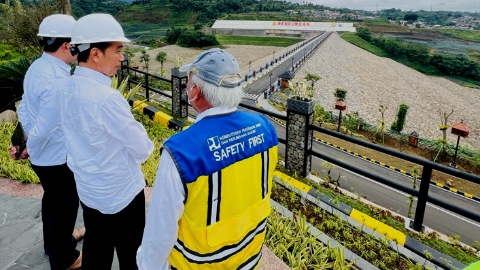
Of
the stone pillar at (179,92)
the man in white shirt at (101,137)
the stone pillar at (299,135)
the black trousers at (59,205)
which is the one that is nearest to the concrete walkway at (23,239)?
the black trousers at (59,205)

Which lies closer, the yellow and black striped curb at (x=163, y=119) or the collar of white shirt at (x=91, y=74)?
the collar of white shirt at (x=91, y=74)

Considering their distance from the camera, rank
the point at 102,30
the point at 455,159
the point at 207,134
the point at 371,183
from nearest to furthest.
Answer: the point at 207,134 < the point at 102,30 < the point at 371,183 < the point at 455,159

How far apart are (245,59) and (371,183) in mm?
41987

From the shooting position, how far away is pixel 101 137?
5.90 feet

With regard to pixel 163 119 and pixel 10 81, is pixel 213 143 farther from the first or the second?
pixel 163 119

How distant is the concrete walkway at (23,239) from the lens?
2.80m

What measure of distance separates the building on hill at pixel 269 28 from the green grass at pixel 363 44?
362 inches

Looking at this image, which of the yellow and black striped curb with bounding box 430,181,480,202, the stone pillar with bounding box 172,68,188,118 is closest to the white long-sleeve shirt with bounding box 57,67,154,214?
the stone pillar with bounding box 172,68,188,118

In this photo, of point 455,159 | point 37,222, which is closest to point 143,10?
point 455,159

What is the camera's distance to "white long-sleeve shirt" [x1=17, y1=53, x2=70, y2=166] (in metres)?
2.13

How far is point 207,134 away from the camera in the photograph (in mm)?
1303

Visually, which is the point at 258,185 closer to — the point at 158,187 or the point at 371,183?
the point at 158,187

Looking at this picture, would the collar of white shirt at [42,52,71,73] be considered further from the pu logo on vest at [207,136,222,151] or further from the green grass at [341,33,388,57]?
the green grass at [341,33,388,57]

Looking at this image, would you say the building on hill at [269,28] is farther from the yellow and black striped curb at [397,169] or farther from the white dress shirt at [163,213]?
the white dress shirt at [163,213]
